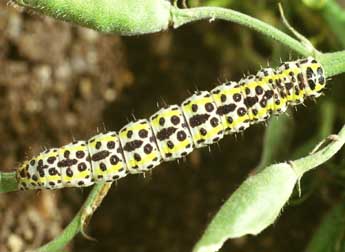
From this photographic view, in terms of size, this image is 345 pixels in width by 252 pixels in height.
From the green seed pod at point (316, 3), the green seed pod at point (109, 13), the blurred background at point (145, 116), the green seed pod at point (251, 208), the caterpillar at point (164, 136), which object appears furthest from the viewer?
the blurred background at point (145, 116)

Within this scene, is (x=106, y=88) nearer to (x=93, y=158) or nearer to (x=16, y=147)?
(x=16, y=147)

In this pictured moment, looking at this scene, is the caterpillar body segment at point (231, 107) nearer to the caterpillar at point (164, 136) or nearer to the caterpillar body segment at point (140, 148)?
the caterpillar at point (164, 136)

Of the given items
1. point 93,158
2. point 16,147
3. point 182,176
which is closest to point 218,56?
point 182,176

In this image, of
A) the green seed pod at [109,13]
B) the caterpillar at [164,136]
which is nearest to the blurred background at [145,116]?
the caterpillar at [164,136]

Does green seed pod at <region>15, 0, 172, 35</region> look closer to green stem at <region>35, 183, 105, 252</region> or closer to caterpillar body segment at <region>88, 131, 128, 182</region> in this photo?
caterpillar body segment at <region>88, 131, 128, 182</region>

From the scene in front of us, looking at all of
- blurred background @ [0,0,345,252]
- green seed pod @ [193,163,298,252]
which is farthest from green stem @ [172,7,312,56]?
blurred background @ [0,0,345,252]

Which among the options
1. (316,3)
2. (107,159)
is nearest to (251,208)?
(107,159)
